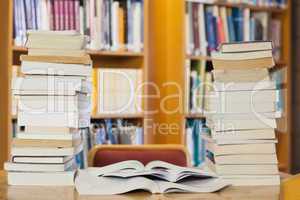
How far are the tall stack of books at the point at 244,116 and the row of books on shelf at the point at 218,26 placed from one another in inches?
53.4

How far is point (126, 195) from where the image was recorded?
1.22 metres

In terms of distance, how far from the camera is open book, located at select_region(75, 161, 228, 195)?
1.24 meters

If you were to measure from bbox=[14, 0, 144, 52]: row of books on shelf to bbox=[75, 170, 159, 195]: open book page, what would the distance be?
4.29 ft

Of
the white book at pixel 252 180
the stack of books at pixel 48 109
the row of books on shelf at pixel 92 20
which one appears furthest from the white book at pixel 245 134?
the row of books on shelf at pixel 92 20

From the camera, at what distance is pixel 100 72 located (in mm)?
2682

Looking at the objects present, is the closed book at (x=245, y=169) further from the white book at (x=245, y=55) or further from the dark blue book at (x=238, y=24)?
the dark blue book at (x=238, y=24)

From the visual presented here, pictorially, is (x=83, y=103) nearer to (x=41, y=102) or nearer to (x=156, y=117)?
(x=41, y=102)


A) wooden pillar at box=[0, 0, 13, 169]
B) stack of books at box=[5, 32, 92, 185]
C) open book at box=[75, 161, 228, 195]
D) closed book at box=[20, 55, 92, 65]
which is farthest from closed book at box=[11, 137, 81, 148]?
wooden pillar at box=[0, 0, 13, 169]

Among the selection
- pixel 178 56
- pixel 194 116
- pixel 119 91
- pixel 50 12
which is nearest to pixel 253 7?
pixel 178 56

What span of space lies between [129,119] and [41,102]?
147cm

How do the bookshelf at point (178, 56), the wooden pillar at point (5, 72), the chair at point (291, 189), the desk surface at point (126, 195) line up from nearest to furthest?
1. the chair at point (291, 189)
2. the desk surface at point (126, 195)
3. the wooden pillar at point (5, 72)
4. the bookshelf at point (178, 56)

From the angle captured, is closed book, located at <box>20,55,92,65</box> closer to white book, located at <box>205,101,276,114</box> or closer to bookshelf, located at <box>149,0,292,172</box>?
white book, located at <box>205,101,276,114</box>

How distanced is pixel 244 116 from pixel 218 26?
61.4 inches

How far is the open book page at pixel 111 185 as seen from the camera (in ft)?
4.03
